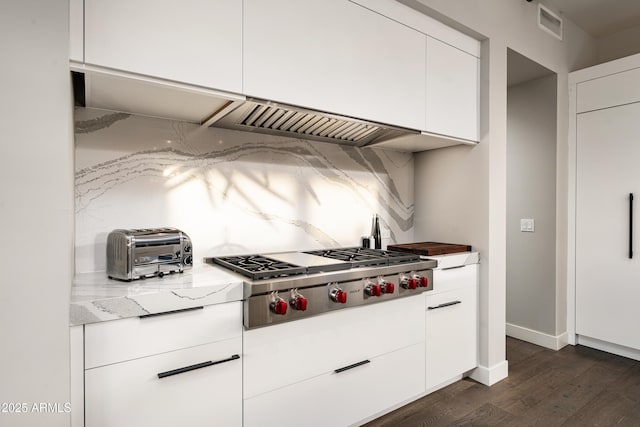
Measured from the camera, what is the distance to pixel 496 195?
257 cm

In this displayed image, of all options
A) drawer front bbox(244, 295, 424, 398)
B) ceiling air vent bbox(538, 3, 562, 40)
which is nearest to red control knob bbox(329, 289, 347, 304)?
drawer front bbox(244, 295, 424, 398)

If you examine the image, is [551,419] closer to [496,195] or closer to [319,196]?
[496,195]

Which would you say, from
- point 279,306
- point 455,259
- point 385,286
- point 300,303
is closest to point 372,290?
point 385,286

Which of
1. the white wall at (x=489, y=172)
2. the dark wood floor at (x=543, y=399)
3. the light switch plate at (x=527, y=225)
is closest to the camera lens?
the dark wood floor at (x=543, y=399)

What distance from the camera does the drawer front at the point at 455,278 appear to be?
229 cm

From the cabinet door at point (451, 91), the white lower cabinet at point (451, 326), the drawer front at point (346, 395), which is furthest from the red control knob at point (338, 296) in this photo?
the cabinet door at point (451, 91)

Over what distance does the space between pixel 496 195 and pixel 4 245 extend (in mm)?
2597

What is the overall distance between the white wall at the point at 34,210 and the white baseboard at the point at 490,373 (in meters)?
Answer: 2.39

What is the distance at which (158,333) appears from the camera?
1329 mm

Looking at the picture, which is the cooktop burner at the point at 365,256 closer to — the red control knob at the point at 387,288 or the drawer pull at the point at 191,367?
the red control knob at the point at 387,288

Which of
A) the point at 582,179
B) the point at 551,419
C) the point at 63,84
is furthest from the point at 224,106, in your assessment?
the point at 582,179

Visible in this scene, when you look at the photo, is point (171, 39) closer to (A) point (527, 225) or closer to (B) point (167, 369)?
(B) point (167, 369)

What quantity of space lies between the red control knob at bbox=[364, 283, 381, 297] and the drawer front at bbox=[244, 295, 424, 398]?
0.10 m

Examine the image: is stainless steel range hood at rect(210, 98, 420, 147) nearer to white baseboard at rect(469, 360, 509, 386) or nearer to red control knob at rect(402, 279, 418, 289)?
red control knob at rect(402, 279, 418, 289)
